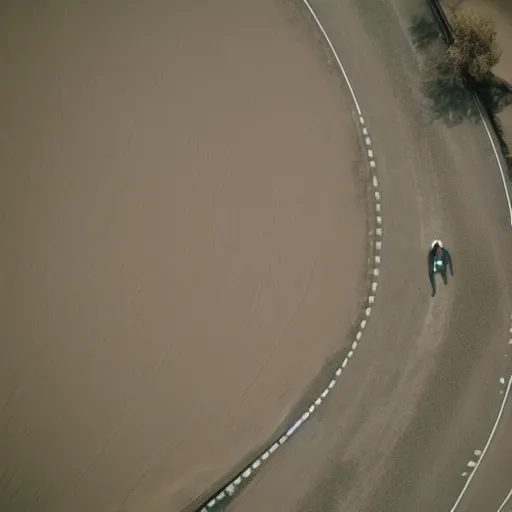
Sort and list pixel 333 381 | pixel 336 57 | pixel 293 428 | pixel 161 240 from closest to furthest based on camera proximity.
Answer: pixel 293 428, pixel 333 381, pixel 161 240, pixel 336 57

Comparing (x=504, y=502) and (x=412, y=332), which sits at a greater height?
(x=412, y=332)

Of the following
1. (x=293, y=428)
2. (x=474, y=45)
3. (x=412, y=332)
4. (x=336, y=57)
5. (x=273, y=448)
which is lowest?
(x=273, y=448)

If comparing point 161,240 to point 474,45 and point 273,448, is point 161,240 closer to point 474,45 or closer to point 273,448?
point 273,448

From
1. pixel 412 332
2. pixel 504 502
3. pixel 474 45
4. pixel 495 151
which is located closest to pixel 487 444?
pixel 504 502

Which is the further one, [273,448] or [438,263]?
[438,263]

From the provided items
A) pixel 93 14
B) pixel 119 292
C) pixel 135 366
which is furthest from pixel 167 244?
pixel 93 14

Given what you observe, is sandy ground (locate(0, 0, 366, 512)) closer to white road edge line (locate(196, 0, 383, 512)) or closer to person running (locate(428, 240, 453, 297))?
white road edge line (locate(196, 0, 383, 512))
